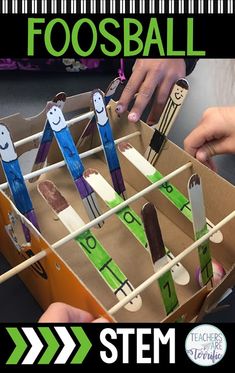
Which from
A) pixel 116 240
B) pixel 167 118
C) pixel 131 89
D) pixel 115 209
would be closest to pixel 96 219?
pixel 115 209

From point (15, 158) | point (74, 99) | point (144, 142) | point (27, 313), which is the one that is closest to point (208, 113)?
point (144, 142)

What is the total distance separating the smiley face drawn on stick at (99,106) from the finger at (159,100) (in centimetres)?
21

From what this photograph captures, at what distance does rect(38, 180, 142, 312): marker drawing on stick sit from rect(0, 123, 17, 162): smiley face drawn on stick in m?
0.08

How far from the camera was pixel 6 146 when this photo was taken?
0.66 m

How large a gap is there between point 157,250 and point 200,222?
0.33 feet

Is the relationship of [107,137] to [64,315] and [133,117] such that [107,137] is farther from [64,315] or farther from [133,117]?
[64,315]

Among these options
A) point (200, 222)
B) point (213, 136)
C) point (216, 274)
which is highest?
point (213, 136)

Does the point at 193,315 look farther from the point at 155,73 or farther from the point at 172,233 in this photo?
the point at 155,73

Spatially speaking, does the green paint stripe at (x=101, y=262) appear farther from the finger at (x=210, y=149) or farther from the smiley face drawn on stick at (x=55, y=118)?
the finger at (x=210, y=149)

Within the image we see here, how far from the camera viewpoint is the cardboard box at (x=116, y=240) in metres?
0.59

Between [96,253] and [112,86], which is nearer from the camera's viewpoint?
[96,253]

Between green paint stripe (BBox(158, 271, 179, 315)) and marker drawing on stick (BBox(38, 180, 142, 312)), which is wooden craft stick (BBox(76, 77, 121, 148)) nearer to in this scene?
marker drawing on stick (BBox(38, 180, 142, 312))

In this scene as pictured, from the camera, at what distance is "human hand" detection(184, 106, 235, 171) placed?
80 centimetres

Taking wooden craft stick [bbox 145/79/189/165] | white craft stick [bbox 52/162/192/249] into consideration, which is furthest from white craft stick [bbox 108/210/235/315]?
wooden craft stick [bbox 145/79/189/165]
